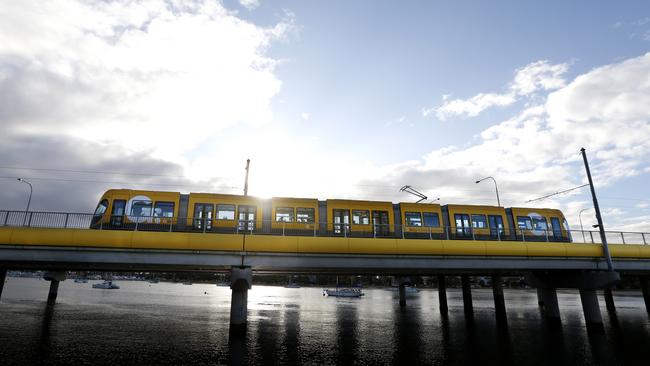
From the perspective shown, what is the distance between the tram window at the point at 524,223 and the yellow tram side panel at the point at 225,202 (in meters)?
23.2

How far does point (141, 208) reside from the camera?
25.3m

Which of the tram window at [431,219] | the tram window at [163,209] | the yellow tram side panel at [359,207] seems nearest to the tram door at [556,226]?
the tram window at [431,219]

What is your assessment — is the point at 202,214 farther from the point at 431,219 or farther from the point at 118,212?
the point at 431,219

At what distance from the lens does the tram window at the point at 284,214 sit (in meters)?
26.7

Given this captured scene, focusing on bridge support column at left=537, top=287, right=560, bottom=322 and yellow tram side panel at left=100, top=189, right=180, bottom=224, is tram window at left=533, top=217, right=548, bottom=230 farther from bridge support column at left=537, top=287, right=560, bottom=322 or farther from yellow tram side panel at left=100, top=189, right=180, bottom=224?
yellow tram side panel at left=100, top=189, right=180, bottom=224

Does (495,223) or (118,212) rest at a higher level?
(118,212)

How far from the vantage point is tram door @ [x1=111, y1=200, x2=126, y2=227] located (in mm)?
24781

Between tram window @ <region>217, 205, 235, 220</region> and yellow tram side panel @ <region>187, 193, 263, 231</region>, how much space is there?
227 millimetres

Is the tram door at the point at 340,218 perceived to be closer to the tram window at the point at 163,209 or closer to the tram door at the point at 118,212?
the tram window at the point at 163,209

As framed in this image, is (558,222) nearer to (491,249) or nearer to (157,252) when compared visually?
(491,249)

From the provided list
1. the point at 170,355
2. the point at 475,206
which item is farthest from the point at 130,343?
the point at 475,206

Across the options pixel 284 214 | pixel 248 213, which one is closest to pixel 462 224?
pixel 284 214

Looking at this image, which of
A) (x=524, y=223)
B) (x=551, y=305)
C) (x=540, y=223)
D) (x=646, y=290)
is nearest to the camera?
(x=524, y=223)

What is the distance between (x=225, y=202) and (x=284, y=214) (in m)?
4.53
